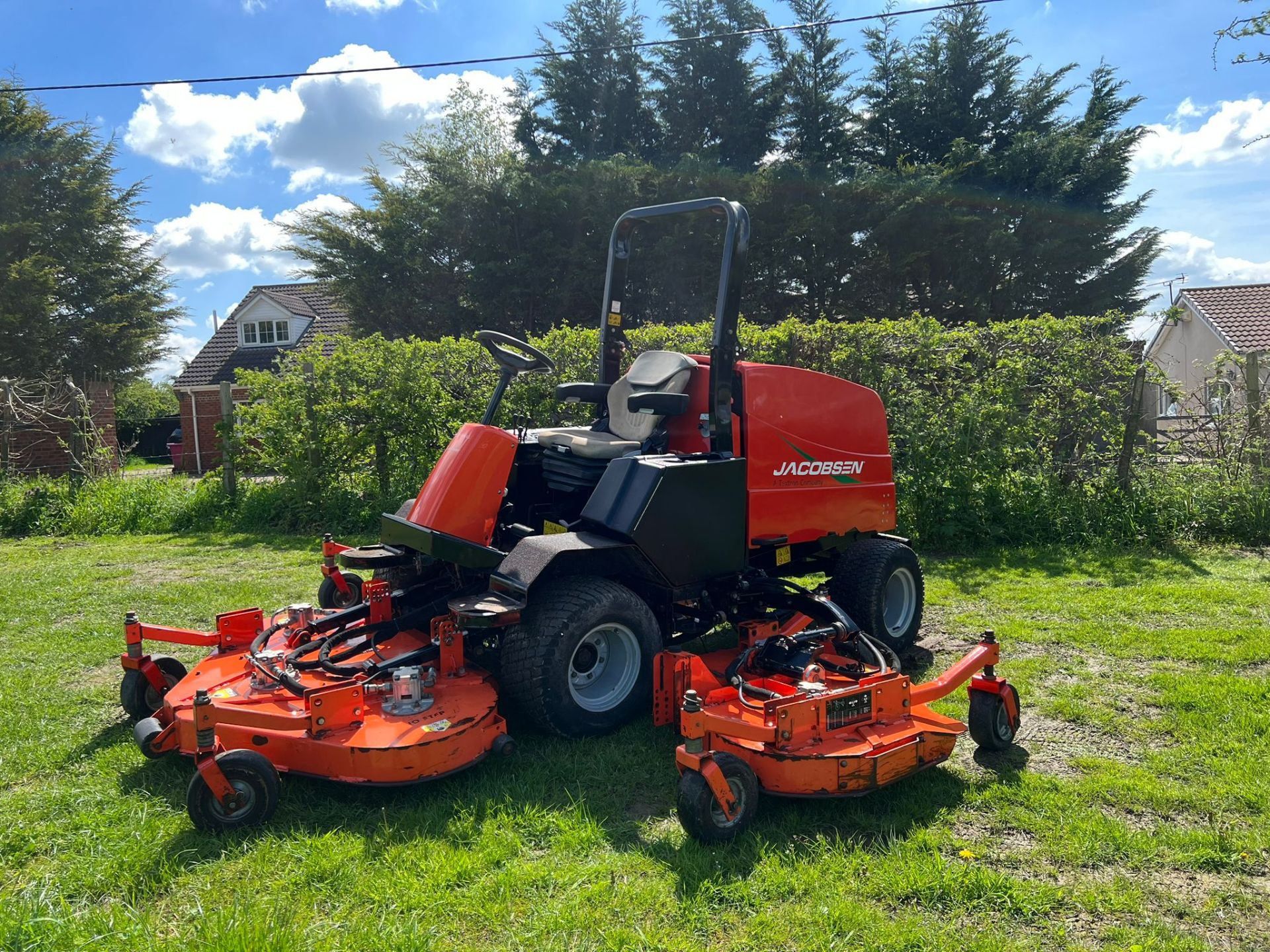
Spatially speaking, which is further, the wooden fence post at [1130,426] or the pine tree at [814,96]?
the pine tree at [814,96]

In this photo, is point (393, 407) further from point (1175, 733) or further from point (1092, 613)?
point (1175, 733)

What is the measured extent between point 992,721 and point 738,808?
1.33 meters

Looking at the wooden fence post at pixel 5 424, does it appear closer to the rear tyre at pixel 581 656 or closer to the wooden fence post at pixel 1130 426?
the rear tyre at pixel 581 656

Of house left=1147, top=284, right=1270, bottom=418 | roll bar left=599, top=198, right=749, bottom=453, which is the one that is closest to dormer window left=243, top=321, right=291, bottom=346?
house left=1147, top=284, right=1270, bottom=418

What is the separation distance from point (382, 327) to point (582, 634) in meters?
22.2

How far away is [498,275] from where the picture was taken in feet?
76.2

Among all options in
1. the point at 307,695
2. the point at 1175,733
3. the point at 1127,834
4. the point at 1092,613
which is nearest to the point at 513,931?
the point at 307,695

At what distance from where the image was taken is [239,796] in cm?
317

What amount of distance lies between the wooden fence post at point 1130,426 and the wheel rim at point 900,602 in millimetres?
4609

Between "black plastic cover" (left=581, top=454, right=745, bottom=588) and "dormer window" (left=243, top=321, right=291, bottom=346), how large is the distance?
91.3 ft

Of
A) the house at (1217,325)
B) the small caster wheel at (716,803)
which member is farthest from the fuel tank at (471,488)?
the house at (1217,325)

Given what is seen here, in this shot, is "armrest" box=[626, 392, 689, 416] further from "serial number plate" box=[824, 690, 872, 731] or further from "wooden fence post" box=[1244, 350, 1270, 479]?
"wooden fence post" box=[1244, 350, 1270, 479]

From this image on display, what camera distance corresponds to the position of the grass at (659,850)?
262cm

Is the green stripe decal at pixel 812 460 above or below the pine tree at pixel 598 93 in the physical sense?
below
